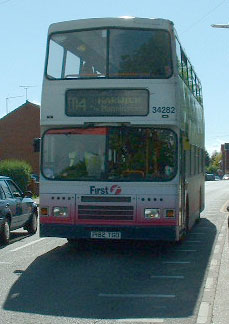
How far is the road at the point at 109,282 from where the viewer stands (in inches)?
316

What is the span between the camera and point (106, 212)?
1259 centimetres

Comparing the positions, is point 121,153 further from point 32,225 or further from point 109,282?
point 32,225

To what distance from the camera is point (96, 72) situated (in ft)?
42.0

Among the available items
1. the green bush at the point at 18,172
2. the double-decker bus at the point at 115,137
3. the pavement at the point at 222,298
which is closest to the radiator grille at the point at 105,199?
the double-decker bus at the point at 115,137

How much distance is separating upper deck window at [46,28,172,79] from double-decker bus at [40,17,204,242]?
0.06ft

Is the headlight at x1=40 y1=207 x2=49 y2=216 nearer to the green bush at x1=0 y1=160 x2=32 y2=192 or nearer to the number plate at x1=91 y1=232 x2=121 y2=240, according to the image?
the number plate at x1=91 y1=232 x2=121 y2=240

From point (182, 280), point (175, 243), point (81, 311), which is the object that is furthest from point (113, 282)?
point (175, 243)

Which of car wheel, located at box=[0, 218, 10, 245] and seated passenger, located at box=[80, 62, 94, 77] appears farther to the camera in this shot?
car wheel, located at box=[0, 218, 10, 245]

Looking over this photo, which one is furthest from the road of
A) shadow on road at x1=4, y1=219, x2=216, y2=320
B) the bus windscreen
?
the bus windscreen

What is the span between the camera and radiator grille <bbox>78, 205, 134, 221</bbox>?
12523 mm

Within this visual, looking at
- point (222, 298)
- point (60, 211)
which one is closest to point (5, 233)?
point (60, 211)

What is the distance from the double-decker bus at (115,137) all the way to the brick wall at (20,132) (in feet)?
181

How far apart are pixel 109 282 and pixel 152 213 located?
2410mm

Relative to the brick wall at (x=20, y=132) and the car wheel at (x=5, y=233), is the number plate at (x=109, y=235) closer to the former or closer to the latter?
the car wheel at (x=5, y=233)
